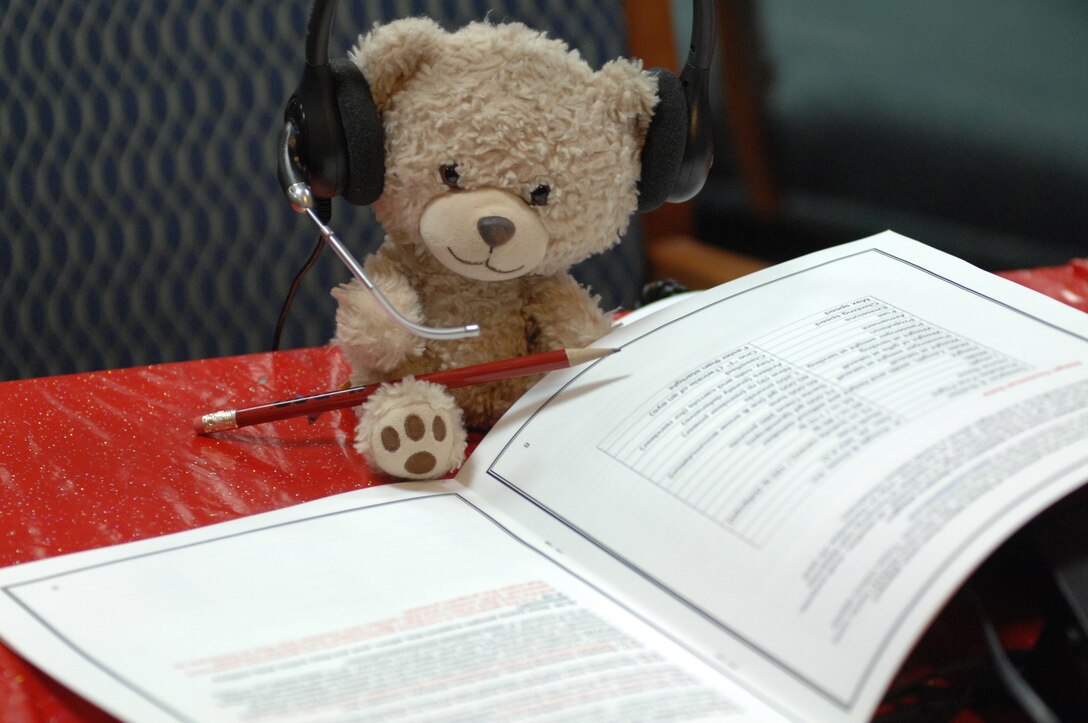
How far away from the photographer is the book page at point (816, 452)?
39cm

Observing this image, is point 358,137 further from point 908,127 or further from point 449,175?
point 908,127

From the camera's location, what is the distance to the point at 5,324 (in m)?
1.11

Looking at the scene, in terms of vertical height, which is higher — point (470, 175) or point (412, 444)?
point (470, 175)

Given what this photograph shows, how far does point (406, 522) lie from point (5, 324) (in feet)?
2.70

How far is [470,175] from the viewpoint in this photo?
52cm

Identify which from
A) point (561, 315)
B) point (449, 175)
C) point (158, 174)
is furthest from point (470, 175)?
point (158, 174)

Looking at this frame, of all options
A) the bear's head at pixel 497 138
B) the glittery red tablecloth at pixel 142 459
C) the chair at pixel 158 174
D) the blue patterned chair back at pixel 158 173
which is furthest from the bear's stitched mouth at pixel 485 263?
the chair at pixel 158 174

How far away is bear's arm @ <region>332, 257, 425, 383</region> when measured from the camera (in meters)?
0.55

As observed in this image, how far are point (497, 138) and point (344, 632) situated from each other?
0.83ft

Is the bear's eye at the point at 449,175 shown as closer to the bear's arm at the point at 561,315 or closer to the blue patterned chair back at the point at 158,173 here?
the bear's arm at the point at 561,315

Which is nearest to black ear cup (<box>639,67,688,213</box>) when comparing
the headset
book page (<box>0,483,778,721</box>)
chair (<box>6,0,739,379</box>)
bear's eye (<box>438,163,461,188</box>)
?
the headset

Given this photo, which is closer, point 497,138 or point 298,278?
point 497,138

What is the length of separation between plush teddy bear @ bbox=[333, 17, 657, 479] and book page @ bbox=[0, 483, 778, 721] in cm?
8

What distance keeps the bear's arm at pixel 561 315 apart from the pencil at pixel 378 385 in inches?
0.6
